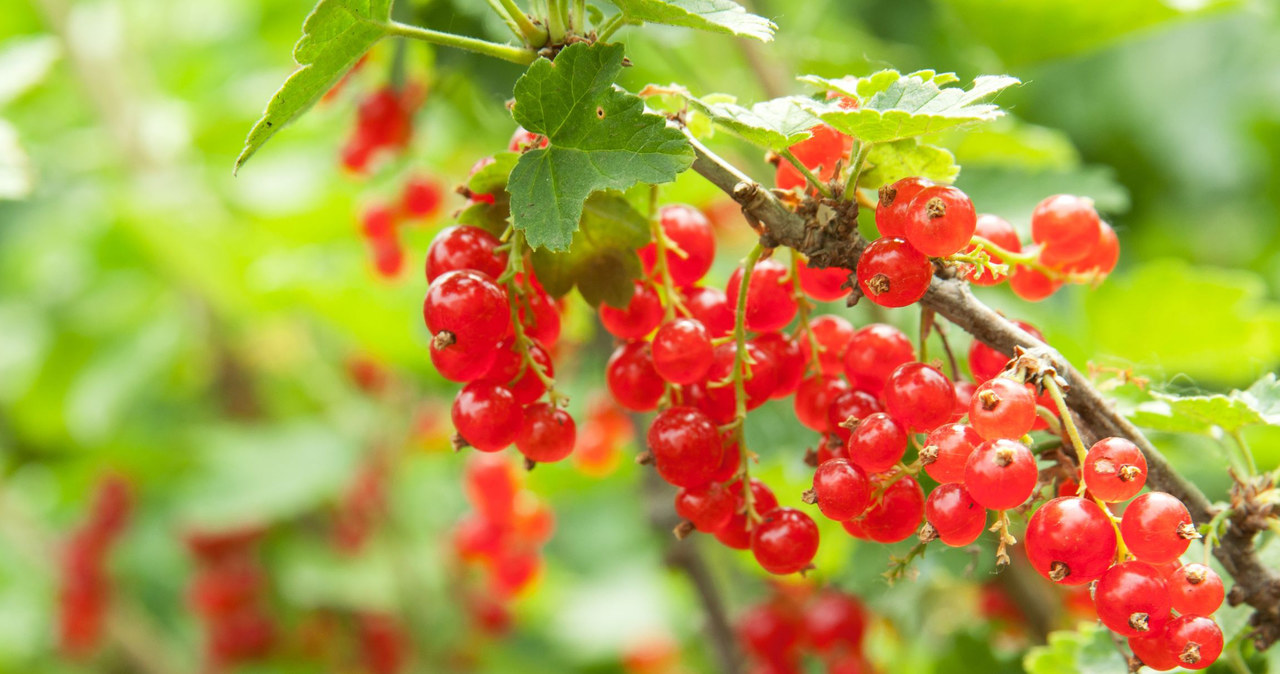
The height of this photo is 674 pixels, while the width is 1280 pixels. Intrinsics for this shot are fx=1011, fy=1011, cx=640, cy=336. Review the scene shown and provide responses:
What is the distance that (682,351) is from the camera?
89 centimetres

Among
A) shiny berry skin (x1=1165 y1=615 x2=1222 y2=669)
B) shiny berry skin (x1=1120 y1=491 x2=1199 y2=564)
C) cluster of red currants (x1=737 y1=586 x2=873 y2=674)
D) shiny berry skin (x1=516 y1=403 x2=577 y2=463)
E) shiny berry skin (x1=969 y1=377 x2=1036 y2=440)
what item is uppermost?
shiny berry skin (x1=969 y1=377 x2=1036 y2=440)

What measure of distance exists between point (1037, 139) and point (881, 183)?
112 cm

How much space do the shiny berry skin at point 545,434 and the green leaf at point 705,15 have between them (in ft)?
1.18

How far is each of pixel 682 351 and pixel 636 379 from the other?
95mm

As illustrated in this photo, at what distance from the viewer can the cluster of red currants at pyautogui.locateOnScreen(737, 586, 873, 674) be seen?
1.61 meters

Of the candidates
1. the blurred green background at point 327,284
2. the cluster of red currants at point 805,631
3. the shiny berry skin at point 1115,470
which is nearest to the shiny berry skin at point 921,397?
the shiny berry skin at point 1115,470

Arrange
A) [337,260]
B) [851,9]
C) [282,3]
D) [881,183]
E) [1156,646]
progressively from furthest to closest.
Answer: [282,3] < [337,260] < [851,9] < [881,183] < [1156,646]

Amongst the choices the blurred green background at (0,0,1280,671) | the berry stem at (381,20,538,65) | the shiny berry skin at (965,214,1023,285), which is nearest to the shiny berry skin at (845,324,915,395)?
the shiny berry skin at (965,214,1023,285)

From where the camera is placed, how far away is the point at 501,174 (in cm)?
92

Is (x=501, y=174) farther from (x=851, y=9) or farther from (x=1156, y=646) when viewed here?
(x=851, y=9)

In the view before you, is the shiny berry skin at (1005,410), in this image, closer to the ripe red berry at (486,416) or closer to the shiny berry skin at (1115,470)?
the shiny berry skin at (1115,470)

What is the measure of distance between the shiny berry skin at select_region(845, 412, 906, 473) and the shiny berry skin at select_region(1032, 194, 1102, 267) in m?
0.26

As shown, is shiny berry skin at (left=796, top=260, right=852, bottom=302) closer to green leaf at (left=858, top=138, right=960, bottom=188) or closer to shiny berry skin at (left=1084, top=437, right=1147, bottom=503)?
green leaf at (left=858, top=138, right=960, bottom=188)

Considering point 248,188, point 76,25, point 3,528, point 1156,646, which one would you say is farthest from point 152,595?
point 1156,646
